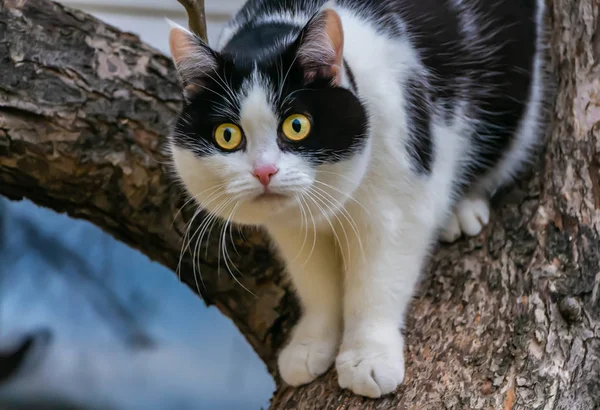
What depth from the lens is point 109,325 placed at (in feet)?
7.13

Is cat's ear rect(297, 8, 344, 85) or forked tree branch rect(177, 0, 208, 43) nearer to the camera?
cat's ear rect(297, 8, 344, 85)

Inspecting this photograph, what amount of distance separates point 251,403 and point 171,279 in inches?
18.7

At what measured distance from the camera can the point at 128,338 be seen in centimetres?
216

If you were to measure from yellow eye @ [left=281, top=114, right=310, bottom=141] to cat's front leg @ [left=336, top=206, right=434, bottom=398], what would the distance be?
0.24 metres

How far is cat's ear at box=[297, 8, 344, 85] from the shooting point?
98 centimetres

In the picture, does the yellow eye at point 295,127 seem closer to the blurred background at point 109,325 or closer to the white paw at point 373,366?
the white paw at point 373,366

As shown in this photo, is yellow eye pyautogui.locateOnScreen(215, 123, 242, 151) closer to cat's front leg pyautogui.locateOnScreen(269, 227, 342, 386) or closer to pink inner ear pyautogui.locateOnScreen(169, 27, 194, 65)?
pink inner ear pyautogui.locateOnScreen(169, 27, 194, 65)

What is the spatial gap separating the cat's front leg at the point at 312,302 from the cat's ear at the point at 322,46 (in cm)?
32

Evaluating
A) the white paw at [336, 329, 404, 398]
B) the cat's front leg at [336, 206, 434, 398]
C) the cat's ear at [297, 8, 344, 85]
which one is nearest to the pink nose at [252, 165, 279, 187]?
the cat's ear at [297, 8, 344, 85]

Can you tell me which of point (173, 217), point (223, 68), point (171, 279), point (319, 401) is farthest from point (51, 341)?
point (223, 68)

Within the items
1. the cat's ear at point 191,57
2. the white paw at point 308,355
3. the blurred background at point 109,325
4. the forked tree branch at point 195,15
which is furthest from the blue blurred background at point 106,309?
the cat's ear at point 191,57

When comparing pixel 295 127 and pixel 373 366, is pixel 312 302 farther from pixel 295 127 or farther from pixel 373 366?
pixel 295 127

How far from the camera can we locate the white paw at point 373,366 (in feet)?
3.63

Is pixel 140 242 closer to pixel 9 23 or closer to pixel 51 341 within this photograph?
pixel 9 23
